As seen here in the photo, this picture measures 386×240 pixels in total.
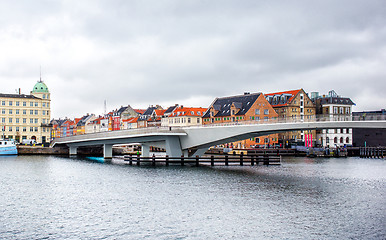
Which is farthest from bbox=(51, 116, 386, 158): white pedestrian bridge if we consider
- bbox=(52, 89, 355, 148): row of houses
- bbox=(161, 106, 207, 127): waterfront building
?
bbox=(161, 106, 207, 127): waterfront building

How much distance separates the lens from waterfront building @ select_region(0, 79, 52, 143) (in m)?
120

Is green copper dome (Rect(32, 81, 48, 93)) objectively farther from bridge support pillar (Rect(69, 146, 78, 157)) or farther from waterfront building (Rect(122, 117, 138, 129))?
waterfront building (Rect(122, 117, 138, 129))

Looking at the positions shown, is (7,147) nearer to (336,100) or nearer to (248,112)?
(248,112)

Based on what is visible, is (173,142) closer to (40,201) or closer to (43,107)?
(40,201)

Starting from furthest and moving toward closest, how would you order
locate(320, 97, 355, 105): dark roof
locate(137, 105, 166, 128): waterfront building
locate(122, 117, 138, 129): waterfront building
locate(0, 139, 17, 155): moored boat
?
1. locate(122, 117, 138, 129): waterfront building
2. locate(137, 105, 166, 128): waterfront building
3. locate(320, 97, 355, 105): dark roof
4. locate(0, 139, 17, 155): moored boat

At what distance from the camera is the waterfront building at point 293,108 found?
5108 inches

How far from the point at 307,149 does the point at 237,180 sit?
212 ft

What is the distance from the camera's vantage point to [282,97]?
442ft

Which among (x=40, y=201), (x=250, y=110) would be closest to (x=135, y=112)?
(x=250, y=110)

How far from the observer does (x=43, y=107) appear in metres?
125

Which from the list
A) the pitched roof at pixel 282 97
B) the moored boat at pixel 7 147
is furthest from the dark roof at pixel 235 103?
the moored boat at pixel 7 147

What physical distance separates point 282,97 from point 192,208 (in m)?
107

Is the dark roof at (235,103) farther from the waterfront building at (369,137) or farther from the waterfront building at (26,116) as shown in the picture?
the waterfront building at (26,116)

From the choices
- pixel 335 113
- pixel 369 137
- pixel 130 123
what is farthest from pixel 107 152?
pixel 130 123
